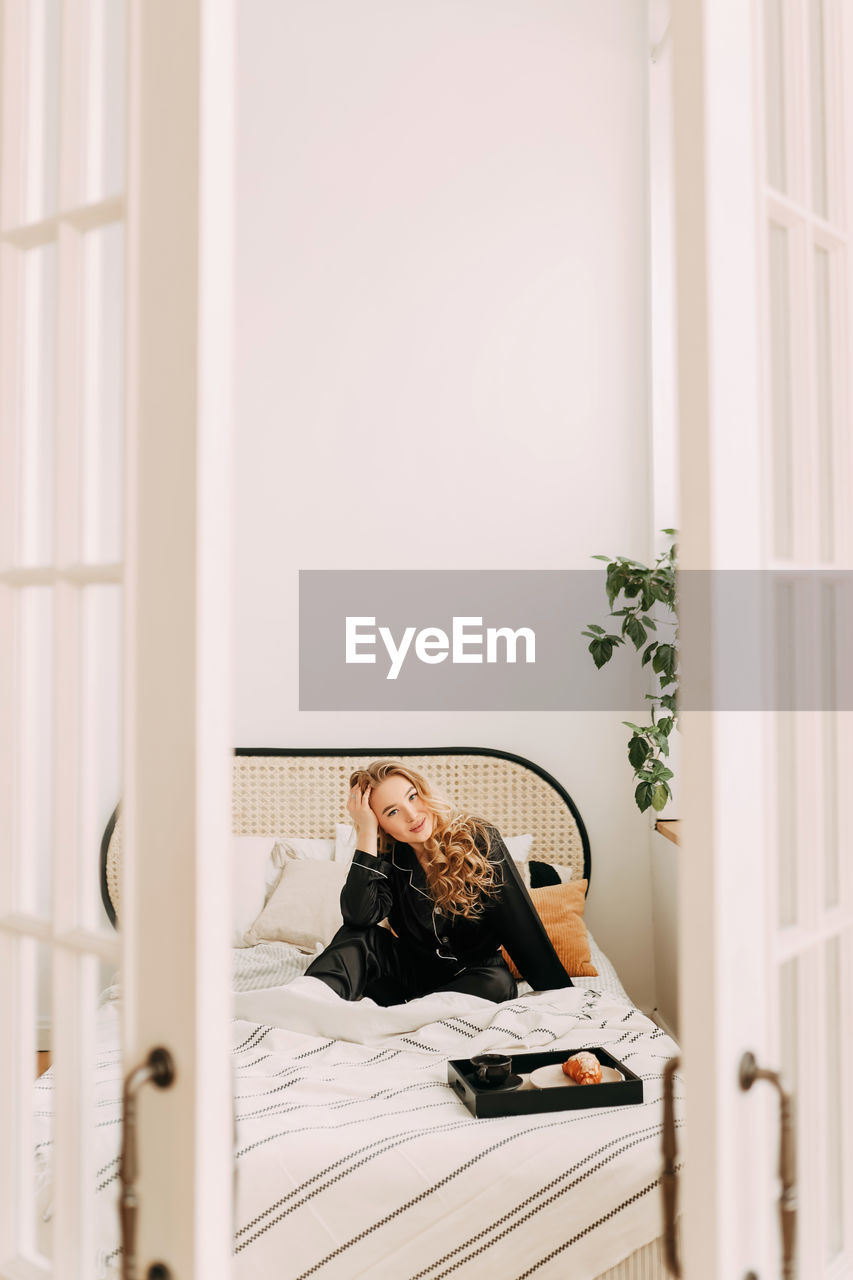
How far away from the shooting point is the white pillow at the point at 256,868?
132 inches

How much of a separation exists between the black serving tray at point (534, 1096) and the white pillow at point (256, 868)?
1394 mm

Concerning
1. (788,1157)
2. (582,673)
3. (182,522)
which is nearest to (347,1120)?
(788,1157)

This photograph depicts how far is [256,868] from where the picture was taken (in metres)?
3.48

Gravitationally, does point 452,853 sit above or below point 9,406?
below

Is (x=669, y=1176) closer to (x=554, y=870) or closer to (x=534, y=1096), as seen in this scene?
(x=534, y=1096)

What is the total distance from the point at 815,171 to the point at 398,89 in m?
3.29

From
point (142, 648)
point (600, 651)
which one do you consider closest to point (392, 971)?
point (600, 651)

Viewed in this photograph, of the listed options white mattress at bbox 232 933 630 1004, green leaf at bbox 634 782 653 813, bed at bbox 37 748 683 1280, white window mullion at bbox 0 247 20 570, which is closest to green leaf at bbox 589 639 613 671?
green leaf at bbox 634 782 653 813

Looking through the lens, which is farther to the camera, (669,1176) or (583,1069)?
(583,1069)

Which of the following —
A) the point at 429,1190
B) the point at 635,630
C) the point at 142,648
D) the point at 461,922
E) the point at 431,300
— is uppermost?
the point at 431,300

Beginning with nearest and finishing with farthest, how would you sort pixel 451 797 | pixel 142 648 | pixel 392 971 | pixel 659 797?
pixel 142 648, pixel 392 971, pixel 659 797, pixel 451 797

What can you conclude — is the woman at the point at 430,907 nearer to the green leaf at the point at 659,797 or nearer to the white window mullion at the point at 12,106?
the green leaf at the point at 659,797

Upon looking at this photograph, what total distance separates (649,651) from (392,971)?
4.41 ft

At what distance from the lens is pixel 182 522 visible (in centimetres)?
95
